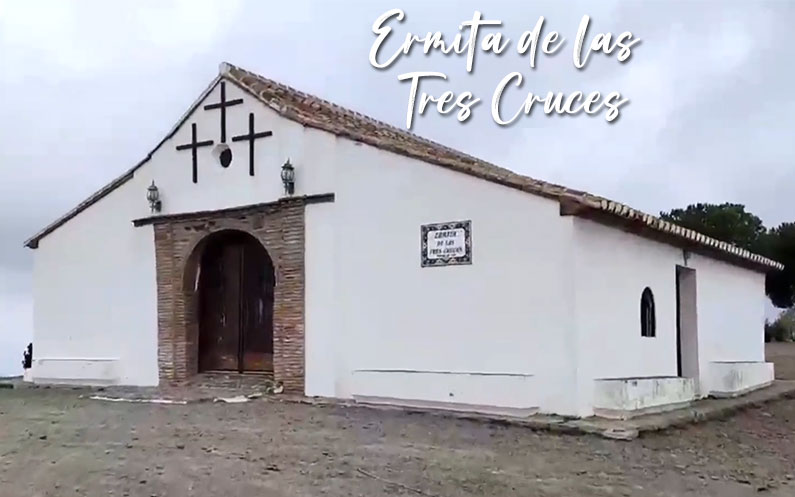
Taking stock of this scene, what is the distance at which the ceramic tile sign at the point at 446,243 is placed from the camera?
9727 millimetres

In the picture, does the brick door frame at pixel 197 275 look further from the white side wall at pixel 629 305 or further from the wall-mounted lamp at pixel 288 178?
the white side wall at pixel 629 305

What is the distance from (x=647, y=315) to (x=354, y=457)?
17.5ft

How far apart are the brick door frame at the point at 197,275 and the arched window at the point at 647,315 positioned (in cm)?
427

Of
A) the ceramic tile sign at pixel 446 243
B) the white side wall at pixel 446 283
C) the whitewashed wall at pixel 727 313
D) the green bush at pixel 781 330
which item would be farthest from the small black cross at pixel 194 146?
the green bush at pixel 781 330

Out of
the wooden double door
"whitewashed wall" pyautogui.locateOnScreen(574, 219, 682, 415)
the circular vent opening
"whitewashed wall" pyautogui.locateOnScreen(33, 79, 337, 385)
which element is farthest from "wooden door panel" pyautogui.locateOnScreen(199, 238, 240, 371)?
"whitewashed wall" pyautogui.locateOnScreen(574, 219, 682, 415)

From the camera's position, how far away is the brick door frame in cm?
1114

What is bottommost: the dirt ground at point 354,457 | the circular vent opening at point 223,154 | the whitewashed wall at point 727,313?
the dirt ground at point 354,457

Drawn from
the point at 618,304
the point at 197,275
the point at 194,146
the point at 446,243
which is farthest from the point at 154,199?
the point at 618,304

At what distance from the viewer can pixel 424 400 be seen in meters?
9.84

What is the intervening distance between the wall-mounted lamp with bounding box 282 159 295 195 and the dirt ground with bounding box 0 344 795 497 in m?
3.01

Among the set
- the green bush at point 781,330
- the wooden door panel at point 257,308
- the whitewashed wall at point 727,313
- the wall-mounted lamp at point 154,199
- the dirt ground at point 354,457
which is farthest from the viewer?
the green bush at point 781,330

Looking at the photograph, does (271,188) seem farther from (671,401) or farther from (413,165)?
(671,401)

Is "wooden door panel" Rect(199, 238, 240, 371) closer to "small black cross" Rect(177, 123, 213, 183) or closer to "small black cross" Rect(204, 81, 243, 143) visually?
"small black cross" Rect(177, 123, 213, 183)

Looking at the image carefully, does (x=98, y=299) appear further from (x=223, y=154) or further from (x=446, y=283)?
(x=446, y=283)
